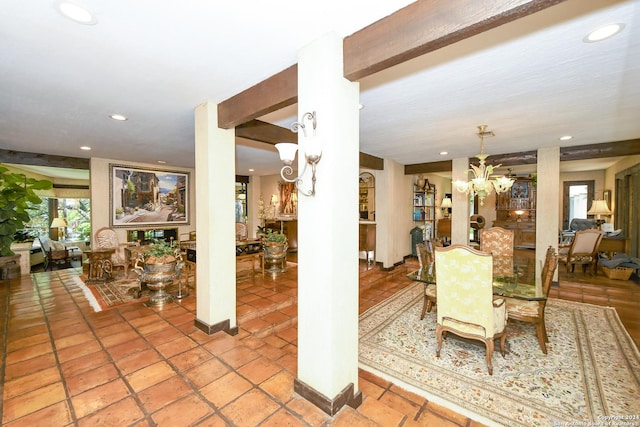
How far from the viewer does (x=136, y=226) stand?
239 inches

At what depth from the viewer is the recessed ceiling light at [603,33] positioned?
1.49m

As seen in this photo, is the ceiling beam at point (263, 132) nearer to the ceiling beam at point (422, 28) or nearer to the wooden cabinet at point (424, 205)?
the ceiling beam at point (422, 28)

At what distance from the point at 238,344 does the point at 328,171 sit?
1.88m

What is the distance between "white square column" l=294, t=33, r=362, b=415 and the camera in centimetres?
152

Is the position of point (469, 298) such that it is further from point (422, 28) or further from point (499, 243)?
point (499, 243)

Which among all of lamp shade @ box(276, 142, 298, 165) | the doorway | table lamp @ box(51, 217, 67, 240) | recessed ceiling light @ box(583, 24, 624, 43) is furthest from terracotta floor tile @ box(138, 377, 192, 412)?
the doorway

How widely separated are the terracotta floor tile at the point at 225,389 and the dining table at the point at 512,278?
6.22 feet

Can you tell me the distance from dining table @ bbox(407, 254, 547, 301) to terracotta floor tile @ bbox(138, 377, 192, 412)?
7.44ft

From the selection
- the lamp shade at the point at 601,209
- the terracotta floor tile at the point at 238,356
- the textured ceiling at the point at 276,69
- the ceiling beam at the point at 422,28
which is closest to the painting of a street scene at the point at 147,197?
the textured ceiling at the point at 276,69

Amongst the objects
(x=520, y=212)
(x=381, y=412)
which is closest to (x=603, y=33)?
(x=381, y=412)

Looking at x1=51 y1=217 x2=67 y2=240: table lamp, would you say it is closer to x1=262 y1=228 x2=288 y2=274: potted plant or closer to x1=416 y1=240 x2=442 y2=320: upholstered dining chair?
x1=262 y1=228 x2=288 y2=274: potted plant

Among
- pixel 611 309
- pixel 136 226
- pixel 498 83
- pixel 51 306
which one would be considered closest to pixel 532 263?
pixel 611 309

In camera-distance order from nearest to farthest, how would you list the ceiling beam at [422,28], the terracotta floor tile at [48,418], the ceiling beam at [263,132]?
the ceiling beam at [422,28]
the terracotta floor tile at [48,418]
the ceiling beam at [263,132]

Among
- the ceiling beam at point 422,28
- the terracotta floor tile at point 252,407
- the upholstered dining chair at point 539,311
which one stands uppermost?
the ceiling beam at point 422,28
